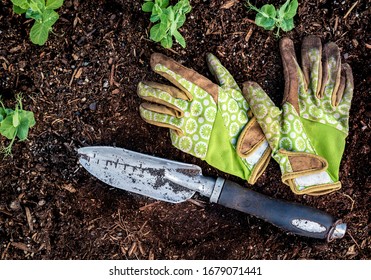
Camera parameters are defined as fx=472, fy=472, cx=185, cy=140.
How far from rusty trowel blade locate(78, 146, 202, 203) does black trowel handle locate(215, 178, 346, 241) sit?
133mm

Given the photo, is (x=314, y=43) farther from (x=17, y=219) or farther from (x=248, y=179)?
(x=17, y=219)

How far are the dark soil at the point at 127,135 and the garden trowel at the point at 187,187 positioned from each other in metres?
0.06

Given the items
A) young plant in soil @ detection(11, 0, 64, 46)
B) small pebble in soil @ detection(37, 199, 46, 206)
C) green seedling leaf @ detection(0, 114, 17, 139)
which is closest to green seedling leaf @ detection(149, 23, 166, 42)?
young plant in soil @ detection(11, 0, 64, 46)

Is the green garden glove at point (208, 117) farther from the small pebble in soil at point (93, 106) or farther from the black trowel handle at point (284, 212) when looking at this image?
the small pebble in soil at point (93, 106)

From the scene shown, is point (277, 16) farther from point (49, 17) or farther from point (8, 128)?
point (8, 128)

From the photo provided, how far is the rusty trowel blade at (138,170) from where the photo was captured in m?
1.61

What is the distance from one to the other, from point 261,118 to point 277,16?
1.18 feet

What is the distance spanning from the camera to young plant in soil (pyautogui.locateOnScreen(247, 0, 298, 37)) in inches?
62.0

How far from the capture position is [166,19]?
151 centimetres

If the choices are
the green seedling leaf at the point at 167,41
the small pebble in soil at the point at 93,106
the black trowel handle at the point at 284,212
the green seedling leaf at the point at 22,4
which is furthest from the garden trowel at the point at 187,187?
the green seedling leaf at the point at 22,4

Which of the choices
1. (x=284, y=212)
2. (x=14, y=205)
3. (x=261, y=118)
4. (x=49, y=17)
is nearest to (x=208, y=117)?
(x=261, y=118)

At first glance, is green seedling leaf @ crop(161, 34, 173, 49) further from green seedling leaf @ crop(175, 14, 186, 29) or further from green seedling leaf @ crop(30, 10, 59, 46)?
green seedling leaf @ crop(30, 10, 59, 46)
